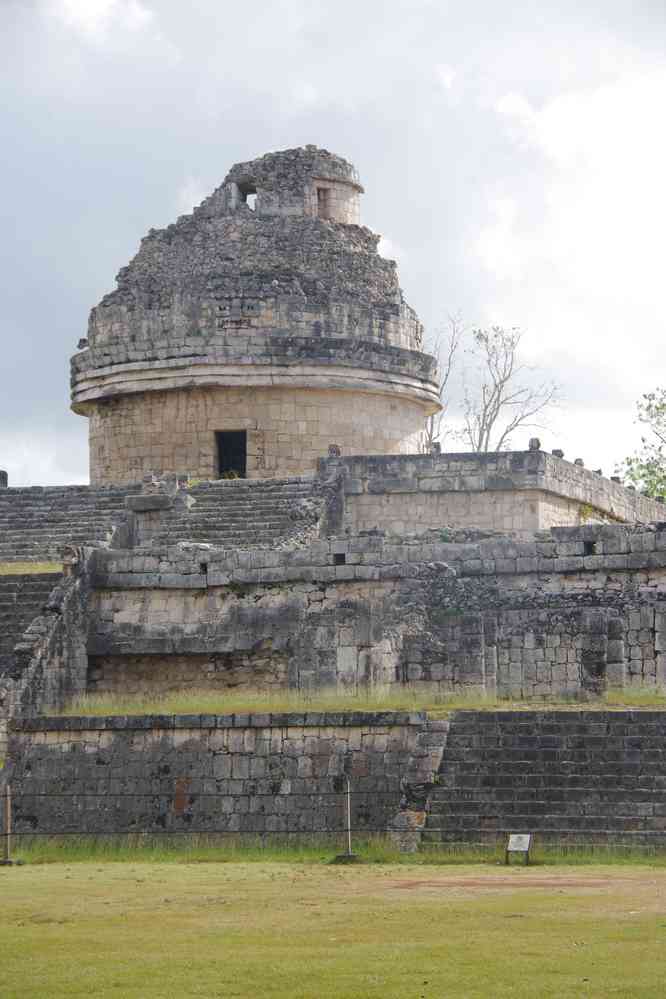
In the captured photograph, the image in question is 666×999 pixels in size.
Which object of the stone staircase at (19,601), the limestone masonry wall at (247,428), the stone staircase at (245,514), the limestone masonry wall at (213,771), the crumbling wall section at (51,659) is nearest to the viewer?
the limestone masonry wall at (213,771)

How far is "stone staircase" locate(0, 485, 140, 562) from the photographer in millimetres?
30531

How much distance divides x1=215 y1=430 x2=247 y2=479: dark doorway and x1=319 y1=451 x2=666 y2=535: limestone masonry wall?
3.77m

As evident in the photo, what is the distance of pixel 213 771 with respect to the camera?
2245 cm

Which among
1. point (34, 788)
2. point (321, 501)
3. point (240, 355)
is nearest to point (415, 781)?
point (34, 788)

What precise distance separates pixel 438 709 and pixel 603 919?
727 cm

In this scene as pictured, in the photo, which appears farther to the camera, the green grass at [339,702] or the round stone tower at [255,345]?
the round stone tower at [255,345]

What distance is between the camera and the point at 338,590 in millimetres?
26984

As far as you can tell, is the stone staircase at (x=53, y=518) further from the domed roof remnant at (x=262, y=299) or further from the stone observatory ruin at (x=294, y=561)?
the domed roof remnant at (x=262, y=299)

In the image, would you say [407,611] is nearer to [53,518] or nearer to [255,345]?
[53,518]

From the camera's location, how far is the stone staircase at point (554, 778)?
2005 centimetres

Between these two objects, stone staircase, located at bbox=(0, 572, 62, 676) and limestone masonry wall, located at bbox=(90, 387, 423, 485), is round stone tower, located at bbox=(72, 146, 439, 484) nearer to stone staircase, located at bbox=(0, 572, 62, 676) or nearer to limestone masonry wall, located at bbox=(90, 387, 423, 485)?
limestone masonry wall, located at bbox=(90, 387, 423, 485)

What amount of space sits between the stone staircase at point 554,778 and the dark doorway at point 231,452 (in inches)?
577

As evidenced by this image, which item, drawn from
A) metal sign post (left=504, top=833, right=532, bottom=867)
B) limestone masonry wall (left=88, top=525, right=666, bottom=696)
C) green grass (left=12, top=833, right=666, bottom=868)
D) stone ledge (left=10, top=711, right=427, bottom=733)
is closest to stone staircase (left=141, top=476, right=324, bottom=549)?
limestone masonry wall (left=88, top=525, right=666, bottom=696)

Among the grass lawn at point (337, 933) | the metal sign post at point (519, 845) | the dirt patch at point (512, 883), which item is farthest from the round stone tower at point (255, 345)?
the dirt patch at point (512, 883)
